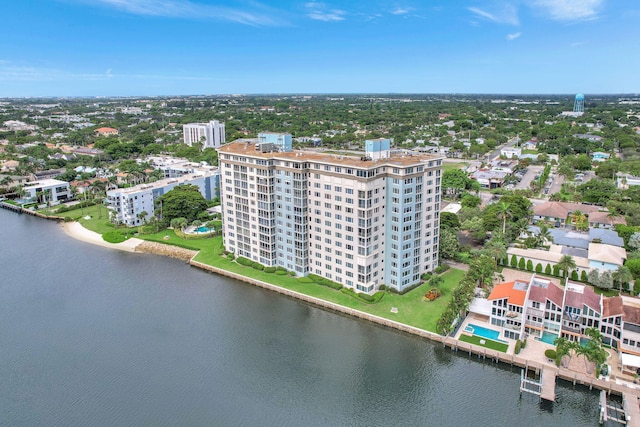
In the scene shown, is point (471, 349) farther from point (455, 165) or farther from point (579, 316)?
point (455, 165)

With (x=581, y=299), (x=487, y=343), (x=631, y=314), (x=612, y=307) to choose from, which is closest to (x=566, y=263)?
(x=581, y=299)

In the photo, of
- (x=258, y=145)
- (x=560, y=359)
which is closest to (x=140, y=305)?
(x=258, y=145)

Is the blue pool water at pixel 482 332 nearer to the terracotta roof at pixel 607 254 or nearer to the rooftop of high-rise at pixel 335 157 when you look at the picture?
the rooftop of high-rise at pixel 335 157

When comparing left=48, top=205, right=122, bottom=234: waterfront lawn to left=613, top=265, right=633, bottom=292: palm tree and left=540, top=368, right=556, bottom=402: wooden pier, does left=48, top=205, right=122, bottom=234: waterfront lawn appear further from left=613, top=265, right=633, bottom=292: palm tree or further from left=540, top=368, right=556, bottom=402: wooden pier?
left=613, top=265, right=633, bottom=292: palm tree

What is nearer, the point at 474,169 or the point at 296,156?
the point at 296,156

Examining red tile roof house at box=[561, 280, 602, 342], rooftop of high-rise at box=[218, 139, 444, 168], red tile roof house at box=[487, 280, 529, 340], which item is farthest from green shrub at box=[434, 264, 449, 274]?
red tile roof house at box=[561, 280, 602, 342]

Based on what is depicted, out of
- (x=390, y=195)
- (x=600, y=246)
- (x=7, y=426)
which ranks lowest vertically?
(x=7, y=426)

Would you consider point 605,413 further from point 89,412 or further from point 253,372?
point 89,412

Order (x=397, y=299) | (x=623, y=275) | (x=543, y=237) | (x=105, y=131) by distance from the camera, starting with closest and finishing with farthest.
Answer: (x=623, y=275), (x=397, y=299), (x=543, y=237), (x=105, y=131)
